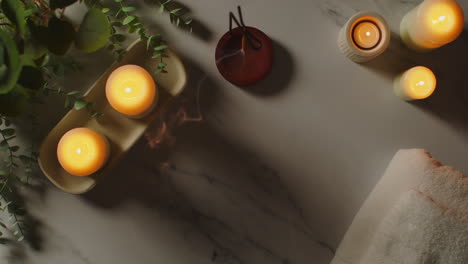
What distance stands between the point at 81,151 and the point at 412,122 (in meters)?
0.59

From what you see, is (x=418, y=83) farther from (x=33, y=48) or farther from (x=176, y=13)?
(x=33, y=48)

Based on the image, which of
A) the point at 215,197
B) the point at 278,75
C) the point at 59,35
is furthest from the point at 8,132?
the point at 278,75

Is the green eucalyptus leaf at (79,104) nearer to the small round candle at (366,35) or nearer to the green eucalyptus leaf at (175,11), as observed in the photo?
the green eucalyptus leaf at (175,11)

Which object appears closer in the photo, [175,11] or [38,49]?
[38,49]

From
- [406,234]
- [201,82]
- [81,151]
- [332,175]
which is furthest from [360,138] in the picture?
[81,151]

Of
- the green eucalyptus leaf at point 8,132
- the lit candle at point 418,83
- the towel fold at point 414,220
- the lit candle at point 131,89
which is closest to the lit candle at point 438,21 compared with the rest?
the lit candle at point 418,83

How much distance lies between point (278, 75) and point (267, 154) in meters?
0.15

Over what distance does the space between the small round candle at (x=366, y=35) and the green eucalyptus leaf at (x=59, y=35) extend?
466mm

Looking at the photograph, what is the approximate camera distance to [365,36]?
0.63 m

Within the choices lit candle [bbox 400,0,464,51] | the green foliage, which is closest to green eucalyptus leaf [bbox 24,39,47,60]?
the green foliage

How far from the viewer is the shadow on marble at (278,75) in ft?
2.18

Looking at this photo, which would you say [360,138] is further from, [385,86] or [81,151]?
[81,151]

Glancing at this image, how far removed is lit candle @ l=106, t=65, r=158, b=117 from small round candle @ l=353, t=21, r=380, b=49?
14.5 inches

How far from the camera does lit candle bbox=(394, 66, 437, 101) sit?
0.62 m
